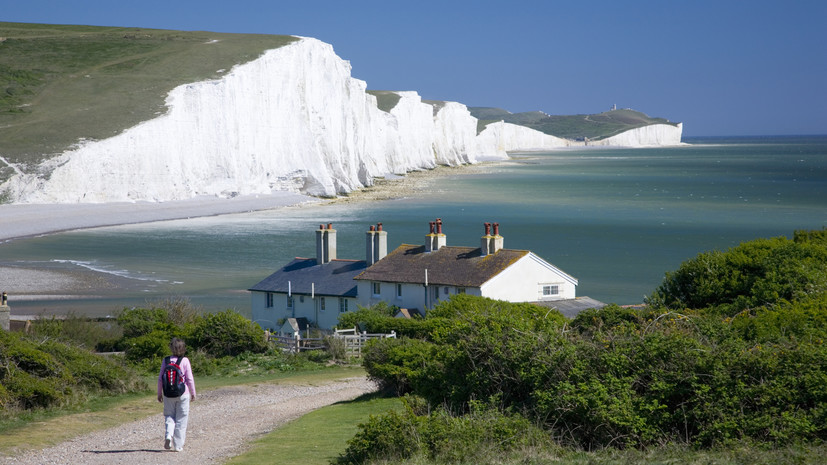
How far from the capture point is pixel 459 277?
29250 mm

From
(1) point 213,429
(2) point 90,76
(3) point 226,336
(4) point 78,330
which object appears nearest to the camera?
(1) point 213,429

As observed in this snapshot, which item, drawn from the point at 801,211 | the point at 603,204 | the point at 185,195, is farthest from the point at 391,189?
the point at 801,211

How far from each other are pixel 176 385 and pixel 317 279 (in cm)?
2023

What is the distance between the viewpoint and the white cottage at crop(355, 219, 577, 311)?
1142 inches

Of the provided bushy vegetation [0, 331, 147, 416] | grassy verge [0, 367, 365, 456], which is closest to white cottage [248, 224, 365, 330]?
grassy verge [0, 367, 365, 456]

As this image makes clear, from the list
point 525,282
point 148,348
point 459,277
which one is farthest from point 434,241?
point 148,348

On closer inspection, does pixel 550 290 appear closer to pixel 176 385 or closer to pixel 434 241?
pixel 434 241

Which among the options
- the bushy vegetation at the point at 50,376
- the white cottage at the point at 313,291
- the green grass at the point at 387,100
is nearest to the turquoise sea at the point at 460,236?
the white cottage at the point at 313,291

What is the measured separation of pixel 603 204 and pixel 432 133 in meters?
94.4

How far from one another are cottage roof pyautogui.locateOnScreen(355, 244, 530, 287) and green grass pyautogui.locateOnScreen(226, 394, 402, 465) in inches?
452

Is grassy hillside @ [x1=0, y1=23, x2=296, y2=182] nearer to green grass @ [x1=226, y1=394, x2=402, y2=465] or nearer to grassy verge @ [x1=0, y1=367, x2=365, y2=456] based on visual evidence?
grassy verge @ [x1=0, y1=367, x2=365, y2=456]

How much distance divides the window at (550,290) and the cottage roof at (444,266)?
1486mm

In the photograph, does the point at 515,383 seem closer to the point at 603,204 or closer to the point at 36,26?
the point at 603,204

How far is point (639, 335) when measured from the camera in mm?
12125
